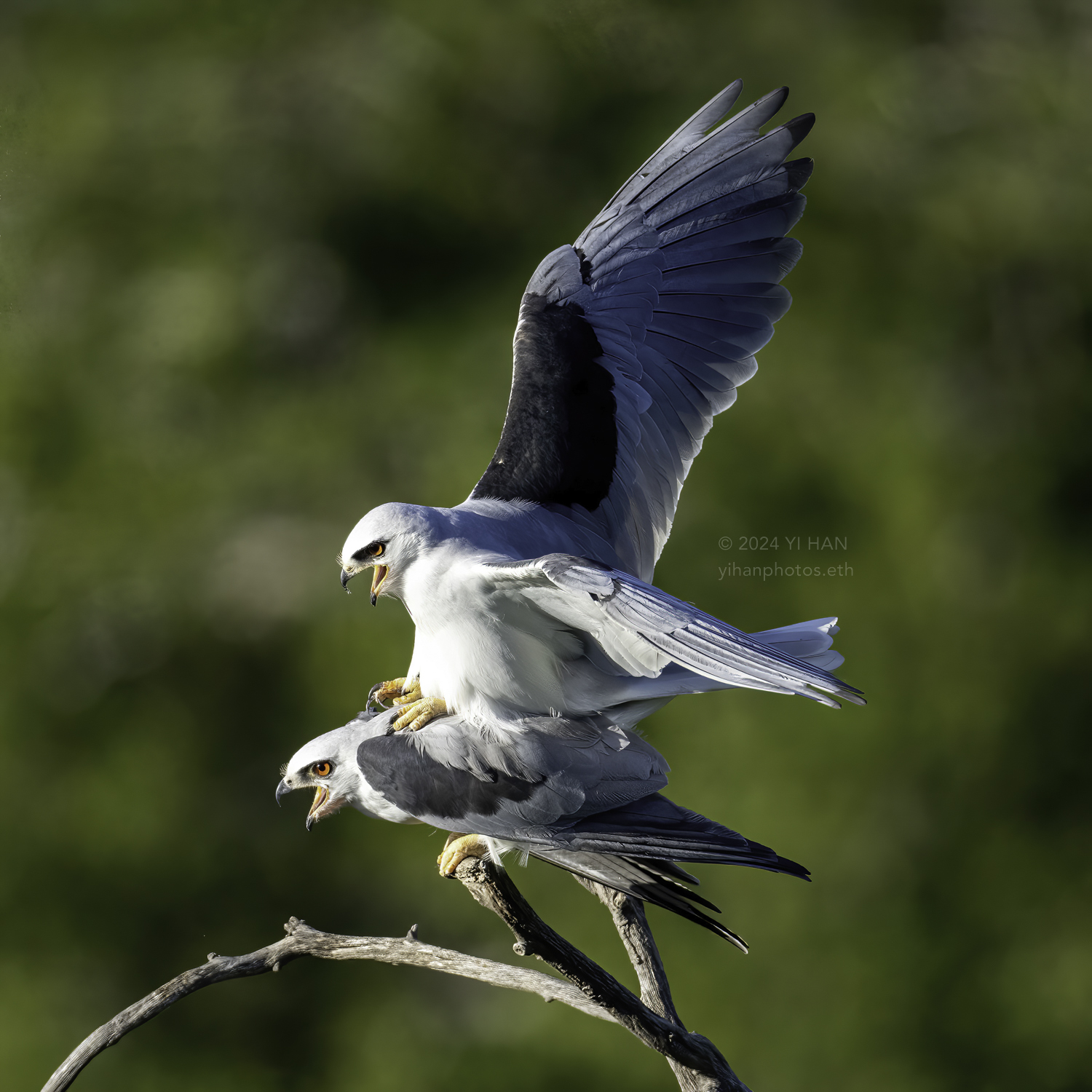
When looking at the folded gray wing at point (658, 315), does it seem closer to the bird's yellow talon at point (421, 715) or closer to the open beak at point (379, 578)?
the open beak at point (379, 578)

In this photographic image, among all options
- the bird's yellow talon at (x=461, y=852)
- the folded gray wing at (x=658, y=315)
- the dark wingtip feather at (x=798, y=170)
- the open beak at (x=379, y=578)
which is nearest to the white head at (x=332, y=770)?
the bird's yellow talon at (x=461, y=852)

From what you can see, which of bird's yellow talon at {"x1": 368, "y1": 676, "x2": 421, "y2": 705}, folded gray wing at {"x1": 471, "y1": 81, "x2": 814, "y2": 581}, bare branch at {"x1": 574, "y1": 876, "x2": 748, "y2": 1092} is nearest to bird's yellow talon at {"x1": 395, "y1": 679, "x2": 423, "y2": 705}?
bird's yellow talon at {"x1": 368, "y1": 676, "x2": 421, "y2": 705}

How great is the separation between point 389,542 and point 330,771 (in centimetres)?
57

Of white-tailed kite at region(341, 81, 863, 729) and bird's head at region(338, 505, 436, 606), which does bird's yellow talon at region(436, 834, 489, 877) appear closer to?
white-tailed kite at region(341, 81, 863, 729)

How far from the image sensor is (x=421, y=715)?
2373 mm

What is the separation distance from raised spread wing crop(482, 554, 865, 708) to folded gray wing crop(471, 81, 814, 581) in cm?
79

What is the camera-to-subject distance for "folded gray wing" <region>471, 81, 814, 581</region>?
9.19 feet

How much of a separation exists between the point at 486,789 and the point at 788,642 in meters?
0.80

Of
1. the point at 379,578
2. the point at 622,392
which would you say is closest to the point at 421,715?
the point at 379,578

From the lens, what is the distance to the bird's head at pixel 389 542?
2.26m

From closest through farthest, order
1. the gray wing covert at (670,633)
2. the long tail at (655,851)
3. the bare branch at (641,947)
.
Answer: the gray wing covert at (670,633), the long tail at (655,851), the bare branch at (641,947)

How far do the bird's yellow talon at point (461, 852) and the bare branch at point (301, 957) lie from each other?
269 mm

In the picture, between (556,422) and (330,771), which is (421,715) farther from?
(556,422)

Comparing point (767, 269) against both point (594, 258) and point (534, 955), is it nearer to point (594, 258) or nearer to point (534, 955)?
point (594, 258)
